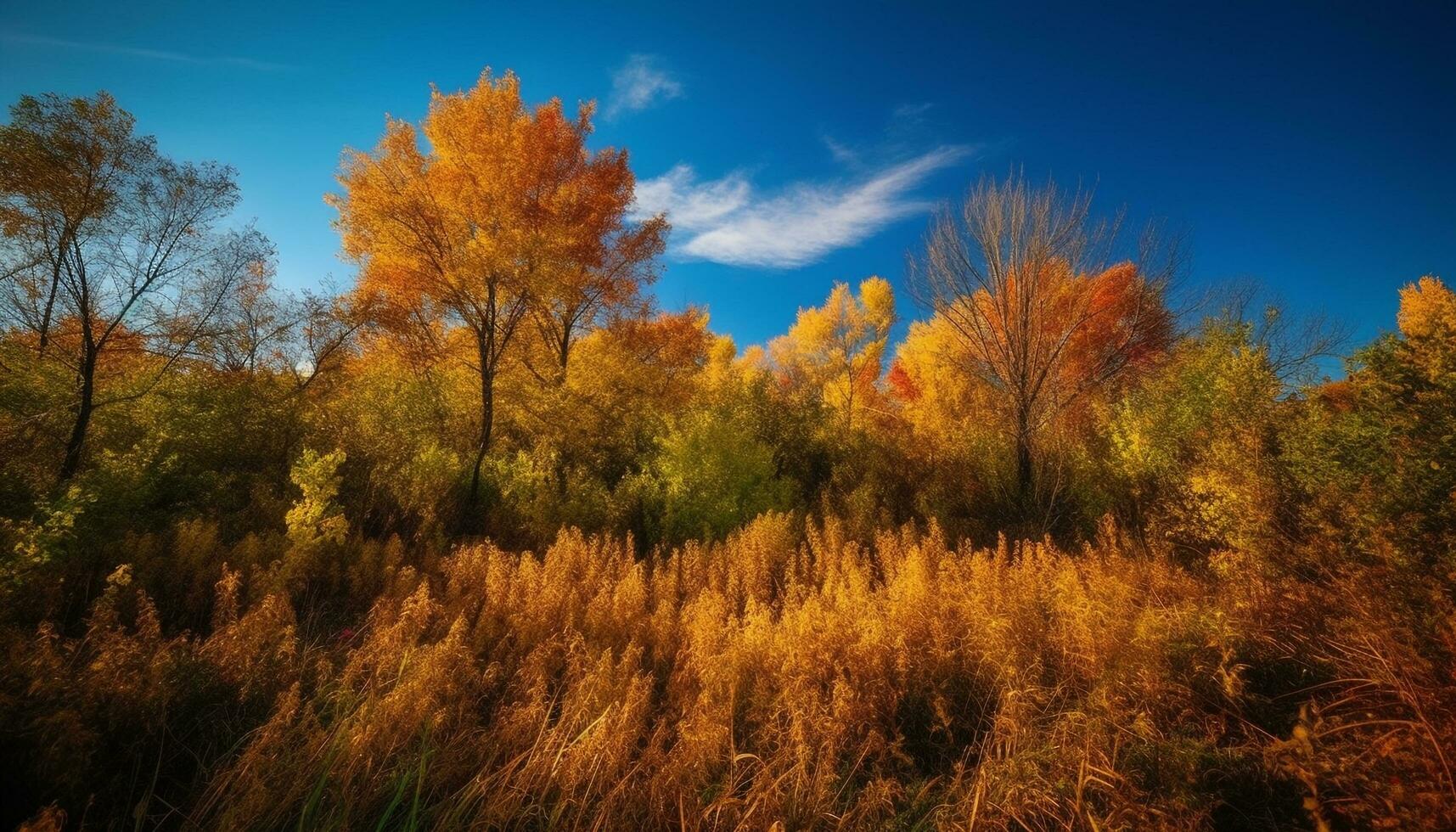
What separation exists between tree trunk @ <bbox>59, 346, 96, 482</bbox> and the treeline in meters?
0.05

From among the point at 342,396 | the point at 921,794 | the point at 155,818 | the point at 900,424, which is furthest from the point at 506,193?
the point at 900,424

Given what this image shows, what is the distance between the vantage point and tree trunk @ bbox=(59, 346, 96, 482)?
19.1 ft

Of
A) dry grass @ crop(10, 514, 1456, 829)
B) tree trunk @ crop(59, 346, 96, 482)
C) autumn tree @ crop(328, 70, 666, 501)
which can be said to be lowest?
dry grass @ crop(10, 514, 1456, 829)

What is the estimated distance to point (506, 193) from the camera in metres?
8.51

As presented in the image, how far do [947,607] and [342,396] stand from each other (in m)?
11.8

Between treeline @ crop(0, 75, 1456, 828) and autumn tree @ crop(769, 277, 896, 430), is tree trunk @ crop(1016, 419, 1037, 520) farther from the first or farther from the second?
autumn tree @ crop(769, 277, 896, 430)

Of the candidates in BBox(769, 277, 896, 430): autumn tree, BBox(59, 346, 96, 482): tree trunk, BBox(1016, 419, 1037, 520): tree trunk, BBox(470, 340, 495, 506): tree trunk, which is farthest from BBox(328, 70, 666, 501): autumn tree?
BBox(769, 277, 896, 430): autumn tree

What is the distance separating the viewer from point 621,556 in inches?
266

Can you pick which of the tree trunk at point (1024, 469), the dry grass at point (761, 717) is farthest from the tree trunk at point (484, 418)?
the tree trunk at point (1024, 469)

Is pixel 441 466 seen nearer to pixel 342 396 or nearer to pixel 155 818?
pixel 342 396

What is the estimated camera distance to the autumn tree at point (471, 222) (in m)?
7.89

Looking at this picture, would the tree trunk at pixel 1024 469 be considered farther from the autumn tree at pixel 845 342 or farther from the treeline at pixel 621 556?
the autumn tree at pixel 845 342

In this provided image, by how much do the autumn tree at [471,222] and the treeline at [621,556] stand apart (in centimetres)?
7

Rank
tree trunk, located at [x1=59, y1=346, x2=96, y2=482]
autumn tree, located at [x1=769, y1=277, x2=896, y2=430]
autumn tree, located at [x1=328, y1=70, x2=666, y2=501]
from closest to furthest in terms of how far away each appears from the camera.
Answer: tree trunk, located at [x1=59, y1=346, x2=96, y2=482] → autumn tree, located at [x1=328, y1=70, x2=666, y2=501] → autumn tree, located at [x1=769, y1=277, x2=896, y2=430]
